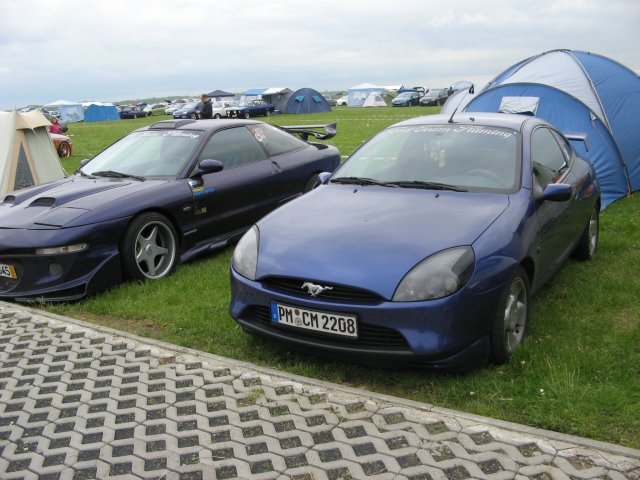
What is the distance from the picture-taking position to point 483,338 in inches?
132

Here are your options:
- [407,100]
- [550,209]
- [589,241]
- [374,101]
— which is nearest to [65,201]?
[550,209]

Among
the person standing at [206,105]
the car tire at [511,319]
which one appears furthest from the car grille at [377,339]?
the person standing at [206,105]

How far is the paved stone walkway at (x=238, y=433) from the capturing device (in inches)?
105

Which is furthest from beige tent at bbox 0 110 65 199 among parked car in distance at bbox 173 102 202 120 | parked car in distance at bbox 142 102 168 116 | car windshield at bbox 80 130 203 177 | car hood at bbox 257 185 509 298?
parked car in distance at bbox 142 102 168 116

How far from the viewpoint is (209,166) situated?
580 centimetres

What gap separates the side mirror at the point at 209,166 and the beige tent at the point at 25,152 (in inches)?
164

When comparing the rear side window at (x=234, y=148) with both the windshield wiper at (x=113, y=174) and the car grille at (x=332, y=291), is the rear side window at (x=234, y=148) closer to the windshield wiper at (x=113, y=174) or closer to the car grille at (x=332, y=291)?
the windshield wiper at (x=113, y=174)

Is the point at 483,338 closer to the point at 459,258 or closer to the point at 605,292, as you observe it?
the point at 459,258

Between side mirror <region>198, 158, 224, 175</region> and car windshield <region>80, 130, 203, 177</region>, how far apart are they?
0.83 feet

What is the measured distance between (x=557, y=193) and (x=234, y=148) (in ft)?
11.9

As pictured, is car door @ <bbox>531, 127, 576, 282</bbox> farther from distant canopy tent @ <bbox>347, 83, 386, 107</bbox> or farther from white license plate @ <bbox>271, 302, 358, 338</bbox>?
distant canopy tent @ <bbox>347, 83, 386, 107</bbox>

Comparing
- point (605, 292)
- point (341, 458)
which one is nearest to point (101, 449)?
point (341, 458)

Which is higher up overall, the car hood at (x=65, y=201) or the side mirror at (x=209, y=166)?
the side mirror at (x=209, y=166)

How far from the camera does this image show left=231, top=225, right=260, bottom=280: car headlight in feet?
12.3
